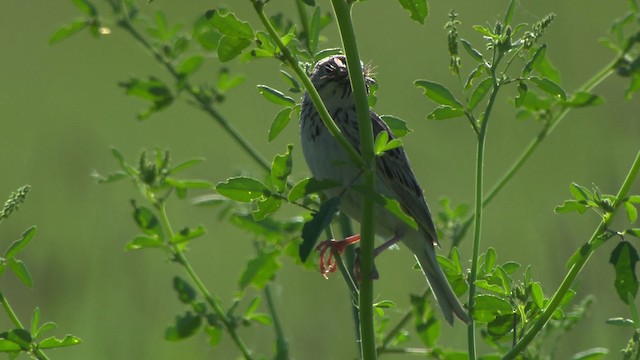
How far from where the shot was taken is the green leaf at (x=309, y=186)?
2217 mm

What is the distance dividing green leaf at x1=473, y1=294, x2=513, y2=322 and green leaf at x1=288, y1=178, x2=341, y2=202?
525 mm

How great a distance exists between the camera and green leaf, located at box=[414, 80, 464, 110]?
2.62 meters

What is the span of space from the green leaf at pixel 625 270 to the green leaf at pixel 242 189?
77cm

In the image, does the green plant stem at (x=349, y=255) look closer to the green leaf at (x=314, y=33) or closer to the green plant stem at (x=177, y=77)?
the green plant stem at (x=177, y=77)

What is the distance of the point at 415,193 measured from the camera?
363cm

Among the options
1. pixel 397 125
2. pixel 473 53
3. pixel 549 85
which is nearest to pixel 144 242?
pixel 397 125

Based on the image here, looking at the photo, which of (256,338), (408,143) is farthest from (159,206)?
(408,143)

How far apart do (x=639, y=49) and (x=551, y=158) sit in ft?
19.5

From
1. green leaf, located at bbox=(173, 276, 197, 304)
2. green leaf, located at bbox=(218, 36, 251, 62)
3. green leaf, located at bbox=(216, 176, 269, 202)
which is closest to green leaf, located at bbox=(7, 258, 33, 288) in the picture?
green leaf, located at bbox=(216, 176, 269, 202)

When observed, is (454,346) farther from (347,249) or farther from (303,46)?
(303,46)

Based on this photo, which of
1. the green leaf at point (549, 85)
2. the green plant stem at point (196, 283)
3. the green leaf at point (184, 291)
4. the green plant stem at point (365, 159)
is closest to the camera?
the green plant stem at point (365, 159)

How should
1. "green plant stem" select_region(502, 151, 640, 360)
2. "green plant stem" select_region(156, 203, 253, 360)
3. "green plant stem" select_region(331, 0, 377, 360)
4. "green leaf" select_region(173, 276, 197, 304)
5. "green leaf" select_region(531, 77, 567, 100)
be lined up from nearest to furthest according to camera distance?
"green plant stem" select_region(331, 0, 377, 360) < "green plant stem" select_region(502, 151, 640, 360) < "green leaf" select_region(531, 77, 567, 100) < "green plant stem" select_region(156, 203, 253, 360) < "green leaf" select_region(173, 276, 197, 304)

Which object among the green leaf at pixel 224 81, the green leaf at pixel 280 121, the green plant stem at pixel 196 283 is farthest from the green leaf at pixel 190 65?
the green leaf at pixel 280 121

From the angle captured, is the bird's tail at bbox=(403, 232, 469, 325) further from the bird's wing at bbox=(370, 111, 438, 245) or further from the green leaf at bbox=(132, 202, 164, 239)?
the green leaf at bbox=(132, 202, 164, 239)
